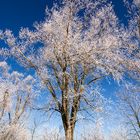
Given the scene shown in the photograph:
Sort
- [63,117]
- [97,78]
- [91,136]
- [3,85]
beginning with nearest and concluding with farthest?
[63,117] < [97,78] < [3,85] < [91,136]

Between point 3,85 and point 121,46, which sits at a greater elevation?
point 3,85

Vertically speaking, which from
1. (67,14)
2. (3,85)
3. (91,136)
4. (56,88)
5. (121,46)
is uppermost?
(91,136)

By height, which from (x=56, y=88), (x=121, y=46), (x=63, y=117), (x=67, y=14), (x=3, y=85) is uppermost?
(x=3, y=85)

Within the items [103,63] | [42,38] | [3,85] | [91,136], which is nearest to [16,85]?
[3,85]

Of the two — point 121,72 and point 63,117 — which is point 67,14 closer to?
point 121,72

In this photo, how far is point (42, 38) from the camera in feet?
55.5

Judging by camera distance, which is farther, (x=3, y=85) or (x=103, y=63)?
(x=3, y=85)

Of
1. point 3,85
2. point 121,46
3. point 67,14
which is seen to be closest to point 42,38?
point 67,14

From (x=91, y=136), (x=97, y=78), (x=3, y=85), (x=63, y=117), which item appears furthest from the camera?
(x=91, y=136)

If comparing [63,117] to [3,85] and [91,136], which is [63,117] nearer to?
[3,85]

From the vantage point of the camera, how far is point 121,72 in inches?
621

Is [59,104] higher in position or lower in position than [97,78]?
lower

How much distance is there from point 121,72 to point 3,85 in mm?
15936

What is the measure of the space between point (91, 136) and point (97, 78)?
60133 mm
